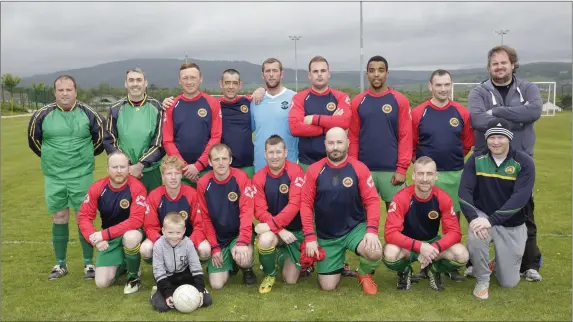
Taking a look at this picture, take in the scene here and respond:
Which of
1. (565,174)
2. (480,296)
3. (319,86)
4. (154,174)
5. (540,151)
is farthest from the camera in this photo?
(540,151)

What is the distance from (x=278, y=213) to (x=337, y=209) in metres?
0.57

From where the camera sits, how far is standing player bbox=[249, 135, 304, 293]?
464 centimetres

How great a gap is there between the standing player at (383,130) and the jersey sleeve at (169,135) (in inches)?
74.1

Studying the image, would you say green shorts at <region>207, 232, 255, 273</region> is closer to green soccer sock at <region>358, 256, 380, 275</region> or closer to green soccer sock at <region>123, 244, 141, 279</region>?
green soccer sock at <region>123, 244, 141, 279</region>

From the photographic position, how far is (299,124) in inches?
197

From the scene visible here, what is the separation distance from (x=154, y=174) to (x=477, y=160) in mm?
3314

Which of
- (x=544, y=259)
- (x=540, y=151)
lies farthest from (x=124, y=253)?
(x=540, y=151)

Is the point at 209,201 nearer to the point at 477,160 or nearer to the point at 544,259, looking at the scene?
the point at 477,160

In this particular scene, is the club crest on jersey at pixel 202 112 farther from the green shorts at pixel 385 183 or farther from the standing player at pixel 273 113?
the green shorts at pixel 385 183

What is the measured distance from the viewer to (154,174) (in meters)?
Answer: 5.49

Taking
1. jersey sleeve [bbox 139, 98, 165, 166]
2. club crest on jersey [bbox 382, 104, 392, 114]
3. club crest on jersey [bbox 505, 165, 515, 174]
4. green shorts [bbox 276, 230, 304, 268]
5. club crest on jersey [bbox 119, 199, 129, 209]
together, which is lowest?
green shorts [bbox 276, 230, 304, 268]

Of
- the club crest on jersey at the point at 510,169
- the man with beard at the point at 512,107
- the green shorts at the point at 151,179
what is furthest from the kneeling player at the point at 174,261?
the club crest on jersey at the point at 510,169

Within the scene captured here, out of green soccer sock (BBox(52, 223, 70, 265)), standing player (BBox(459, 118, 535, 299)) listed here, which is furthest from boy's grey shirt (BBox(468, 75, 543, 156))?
green soccer sock (BBox(52, 223, 70, 265))

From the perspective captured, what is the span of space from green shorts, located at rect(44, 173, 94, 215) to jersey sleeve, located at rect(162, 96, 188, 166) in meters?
0.92
